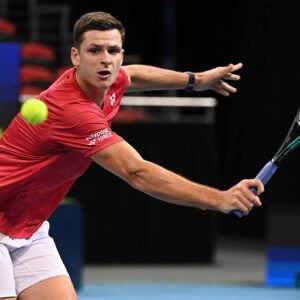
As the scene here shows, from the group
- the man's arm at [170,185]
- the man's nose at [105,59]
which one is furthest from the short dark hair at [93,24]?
the man's arm at [170,185]

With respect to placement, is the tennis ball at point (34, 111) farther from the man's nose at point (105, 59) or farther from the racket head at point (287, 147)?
the racket head at point (287, 147)

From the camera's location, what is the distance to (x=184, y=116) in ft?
54.1

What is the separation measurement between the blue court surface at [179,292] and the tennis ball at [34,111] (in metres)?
4.91

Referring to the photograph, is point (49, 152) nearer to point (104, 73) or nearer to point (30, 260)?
point (104, 73)

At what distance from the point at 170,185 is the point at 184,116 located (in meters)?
12.3

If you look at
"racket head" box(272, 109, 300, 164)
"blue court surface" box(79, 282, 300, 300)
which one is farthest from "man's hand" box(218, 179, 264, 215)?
"blue court surface" box(79, 282, 300, 300)

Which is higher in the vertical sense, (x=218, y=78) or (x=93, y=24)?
(x=93, y=24)

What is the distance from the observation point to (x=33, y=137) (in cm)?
465

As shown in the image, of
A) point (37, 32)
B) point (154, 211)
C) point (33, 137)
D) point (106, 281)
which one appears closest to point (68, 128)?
point (33, 137)

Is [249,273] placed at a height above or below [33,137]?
below

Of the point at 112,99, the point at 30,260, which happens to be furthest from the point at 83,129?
the point at 30,260

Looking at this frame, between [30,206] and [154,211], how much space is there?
266 inches

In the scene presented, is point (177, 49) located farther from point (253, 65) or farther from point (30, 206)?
point (30, 206)

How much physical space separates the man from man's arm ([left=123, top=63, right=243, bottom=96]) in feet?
1.46
